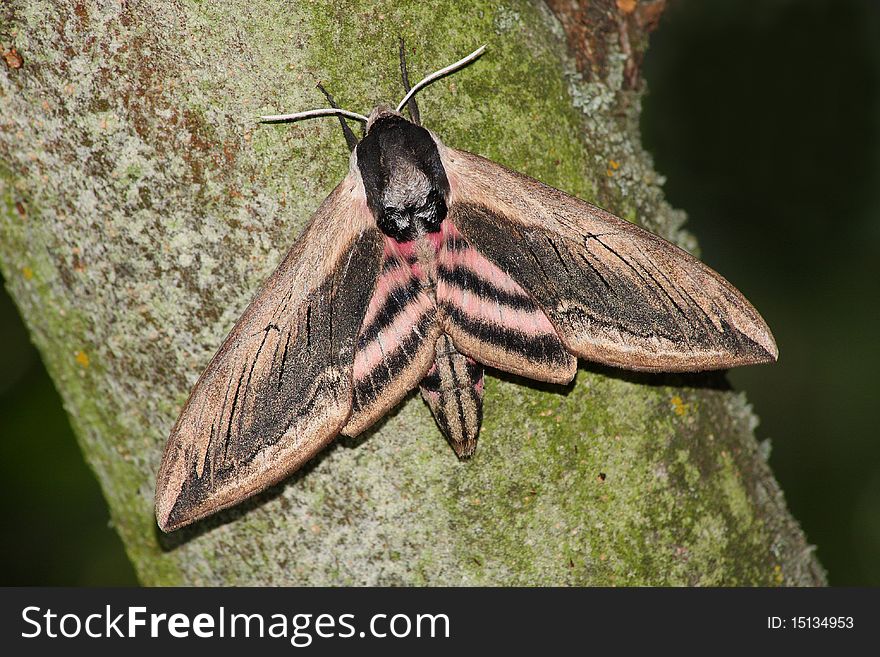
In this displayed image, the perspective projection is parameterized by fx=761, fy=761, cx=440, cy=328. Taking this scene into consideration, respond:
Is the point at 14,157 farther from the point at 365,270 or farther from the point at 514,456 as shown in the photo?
the point at 514,456

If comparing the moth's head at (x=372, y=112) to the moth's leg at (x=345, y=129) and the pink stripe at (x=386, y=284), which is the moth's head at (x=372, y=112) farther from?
the pink stripe at (x=386, y=284)

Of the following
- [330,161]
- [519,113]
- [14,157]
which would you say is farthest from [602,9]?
[14,157]

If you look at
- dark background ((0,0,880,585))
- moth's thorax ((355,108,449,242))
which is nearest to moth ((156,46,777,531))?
moth's thorax ((355,108,449,242))

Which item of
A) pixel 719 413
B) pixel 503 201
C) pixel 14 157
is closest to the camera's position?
pixel 14 157

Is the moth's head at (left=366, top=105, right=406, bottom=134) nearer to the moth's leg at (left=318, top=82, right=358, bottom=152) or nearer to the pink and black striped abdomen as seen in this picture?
the moth's leg at (left=318, top=82, right=358, bottom=152)

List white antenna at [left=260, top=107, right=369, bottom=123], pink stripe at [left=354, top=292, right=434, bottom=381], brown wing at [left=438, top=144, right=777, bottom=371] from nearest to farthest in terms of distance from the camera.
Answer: white antenna at [left=260, top=107, right=369, bottom=123]
brown wing at [left=438, top=144, right=777, bottom=371]
pink stripe at [left=354, top=292, right=434, bottom=381]

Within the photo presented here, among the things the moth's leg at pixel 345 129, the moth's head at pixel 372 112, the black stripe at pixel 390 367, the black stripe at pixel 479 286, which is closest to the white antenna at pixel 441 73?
the moth's head at pixel 372 112
